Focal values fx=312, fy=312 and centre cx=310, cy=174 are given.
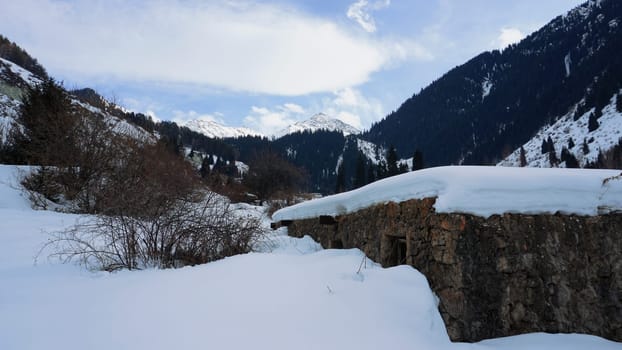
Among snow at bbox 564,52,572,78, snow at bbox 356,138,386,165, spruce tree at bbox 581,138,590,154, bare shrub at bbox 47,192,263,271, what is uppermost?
snow at bbox 564,52,572,78

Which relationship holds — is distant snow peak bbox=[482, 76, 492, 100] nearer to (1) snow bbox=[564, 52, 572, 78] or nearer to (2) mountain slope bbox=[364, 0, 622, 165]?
(2) mountain slope bbox=[364, 0, 622, 165]

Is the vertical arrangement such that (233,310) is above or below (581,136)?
below

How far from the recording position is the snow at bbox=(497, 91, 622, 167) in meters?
39.2

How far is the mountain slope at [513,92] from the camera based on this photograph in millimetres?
69375

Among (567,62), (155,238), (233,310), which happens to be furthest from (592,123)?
(233,310)

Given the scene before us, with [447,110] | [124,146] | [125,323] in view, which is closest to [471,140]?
[447,110]

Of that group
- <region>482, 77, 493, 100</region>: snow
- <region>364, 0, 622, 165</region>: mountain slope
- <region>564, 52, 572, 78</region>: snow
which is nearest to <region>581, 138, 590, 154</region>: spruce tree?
<region>364, 0, 622, 165</region>: mountain slope

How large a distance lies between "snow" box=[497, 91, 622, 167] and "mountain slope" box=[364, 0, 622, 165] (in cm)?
341

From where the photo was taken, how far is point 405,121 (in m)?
139

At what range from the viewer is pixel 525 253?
2896mm

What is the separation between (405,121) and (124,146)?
138 meters

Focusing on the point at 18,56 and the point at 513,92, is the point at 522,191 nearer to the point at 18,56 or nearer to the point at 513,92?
A: the point at 18,56

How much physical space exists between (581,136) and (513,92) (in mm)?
63006

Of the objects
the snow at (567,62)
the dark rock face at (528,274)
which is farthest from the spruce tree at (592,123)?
the dark rock face at (528,274)
